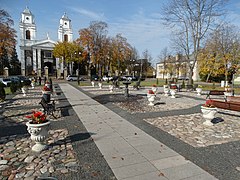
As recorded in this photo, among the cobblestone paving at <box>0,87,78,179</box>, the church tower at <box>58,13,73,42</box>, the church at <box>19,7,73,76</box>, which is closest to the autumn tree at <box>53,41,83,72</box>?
the church at <box>19,7,73,76</box>

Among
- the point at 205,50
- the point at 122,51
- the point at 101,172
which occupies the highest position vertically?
the point at 122,51

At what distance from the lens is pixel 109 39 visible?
4894 centimetres

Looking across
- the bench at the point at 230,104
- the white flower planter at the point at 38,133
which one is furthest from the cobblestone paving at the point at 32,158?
the bench at the point at 230,104

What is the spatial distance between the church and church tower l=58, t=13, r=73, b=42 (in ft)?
18.0

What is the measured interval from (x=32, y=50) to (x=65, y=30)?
14.9 meters

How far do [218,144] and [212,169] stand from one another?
1.57 metres

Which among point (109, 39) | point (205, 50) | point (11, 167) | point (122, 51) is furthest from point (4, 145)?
point (122, 51)

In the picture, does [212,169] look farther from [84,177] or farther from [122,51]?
[122,51]

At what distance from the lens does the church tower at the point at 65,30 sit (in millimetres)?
65438

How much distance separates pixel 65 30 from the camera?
66812 millimetres

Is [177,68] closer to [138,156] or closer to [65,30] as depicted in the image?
[65,30]

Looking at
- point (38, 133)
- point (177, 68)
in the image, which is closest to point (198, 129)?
point (38, 133)

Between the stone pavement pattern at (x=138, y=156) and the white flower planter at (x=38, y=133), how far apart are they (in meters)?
1.40

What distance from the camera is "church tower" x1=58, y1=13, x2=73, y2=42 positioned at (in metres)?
65.4
